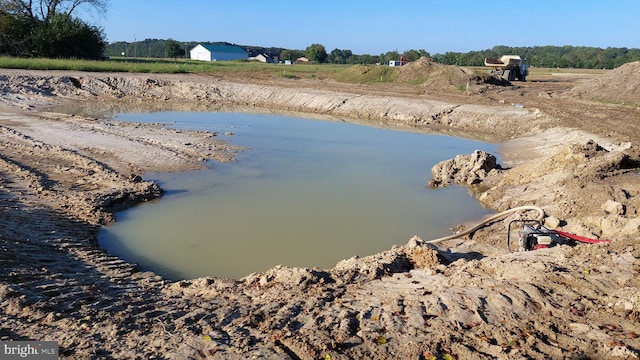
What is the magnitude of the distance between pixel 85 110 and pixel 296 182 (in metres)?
18.4

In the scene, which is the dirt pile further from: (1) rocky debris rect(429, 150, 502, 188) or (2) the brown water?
(1) rocky debris rect(429, 150, 502, 188)

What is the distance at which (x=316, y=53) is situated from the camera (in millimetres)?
97250

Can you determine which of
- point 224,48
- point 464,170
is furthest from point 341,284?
point 224,48

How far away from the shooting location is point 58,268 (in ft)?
22.8

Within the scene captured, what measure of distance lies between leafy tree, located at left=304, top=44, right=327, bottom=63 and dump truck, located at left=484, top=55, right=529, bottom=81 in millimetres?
59216

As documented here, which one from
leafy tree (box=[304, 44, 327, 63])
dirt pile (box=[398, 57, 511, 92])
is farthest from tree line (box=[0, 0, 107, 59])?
leafy tree (box=[304, 44, 327, 63])

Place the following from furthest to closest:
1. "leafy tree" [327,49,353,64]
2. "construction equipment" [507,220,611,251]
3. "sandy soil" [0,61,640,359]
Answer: "leafy tree" [327,49,353,64] → "construction equipment" [507,220,611,251] → "sandy soil" [0,61,640,359]

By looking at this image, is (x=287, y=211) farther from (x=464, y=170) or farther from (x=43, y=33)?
(x=43, y=33)

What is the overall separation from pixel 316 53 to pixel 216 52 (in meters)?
20.8

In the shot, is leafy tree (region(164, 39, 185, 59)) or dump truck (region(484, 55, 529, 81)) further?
leafy tree (region(164, 39, 185, 59))

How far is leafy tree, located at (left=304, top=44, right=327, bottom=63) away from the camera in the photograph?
3829 inches

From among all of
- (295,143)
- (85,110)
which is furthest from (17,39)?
(295,143)

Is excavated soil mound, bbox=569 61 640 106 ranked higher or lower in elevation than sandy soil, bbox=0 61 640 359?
higher

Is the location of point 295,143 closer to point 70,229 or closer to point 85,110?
point 70,229
